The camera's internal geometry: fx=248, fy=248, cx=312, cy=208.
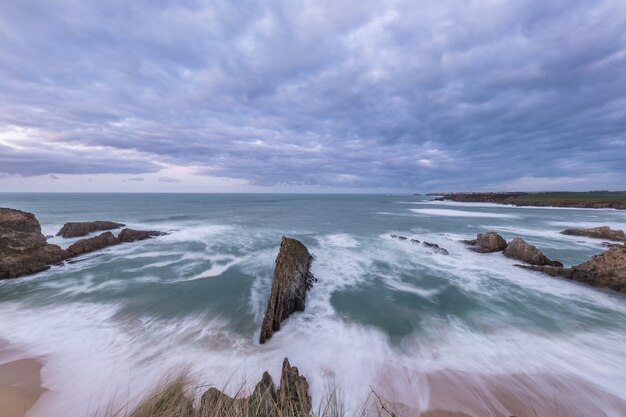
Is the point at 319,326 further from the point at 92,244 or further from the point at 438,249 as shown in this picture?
the point at 92,244

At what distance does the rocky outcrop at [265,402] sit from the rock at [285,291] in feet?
8.40

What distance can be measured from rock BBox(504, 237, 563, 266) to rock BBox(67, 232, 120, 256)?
2974 cm

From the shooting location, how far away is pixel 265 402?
4.25m

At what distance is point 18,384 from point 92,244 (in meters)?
15.2

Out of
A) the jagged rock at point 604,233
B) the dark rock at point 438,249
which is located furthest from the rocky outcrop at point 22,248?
the jagged rock at point 604,233

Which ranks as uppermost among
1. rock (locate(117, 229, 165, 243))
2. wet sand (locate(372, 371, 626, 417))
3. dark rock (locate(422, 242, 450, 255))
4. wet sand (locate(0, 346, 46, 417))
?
rock (locate(117, 229, 165, 243))

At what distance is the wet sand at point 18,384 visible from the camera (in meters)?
5.50

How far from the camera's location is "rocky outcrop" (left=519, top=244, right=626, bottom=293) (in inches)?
456

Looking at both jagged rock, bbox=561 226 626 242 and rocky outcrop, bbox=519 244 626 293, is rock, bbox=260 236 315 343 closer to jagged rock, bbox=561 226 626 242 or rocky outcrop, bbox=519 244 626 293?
rocky outcrop, bbox=519 244 626 293

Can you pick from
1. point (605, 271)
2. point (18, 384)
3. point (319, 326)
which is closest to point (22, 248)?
point (18, 384)

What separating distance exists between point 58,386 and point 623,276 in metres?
21.5

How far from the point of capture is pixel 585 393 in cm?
621

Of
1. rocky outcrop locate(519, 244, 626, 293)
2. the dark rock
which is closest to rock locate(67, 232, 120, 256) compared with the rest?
the dark rock

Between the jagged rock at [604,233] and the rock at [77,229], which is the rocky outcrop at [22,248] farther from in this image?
the jagged rock at [604,233]
